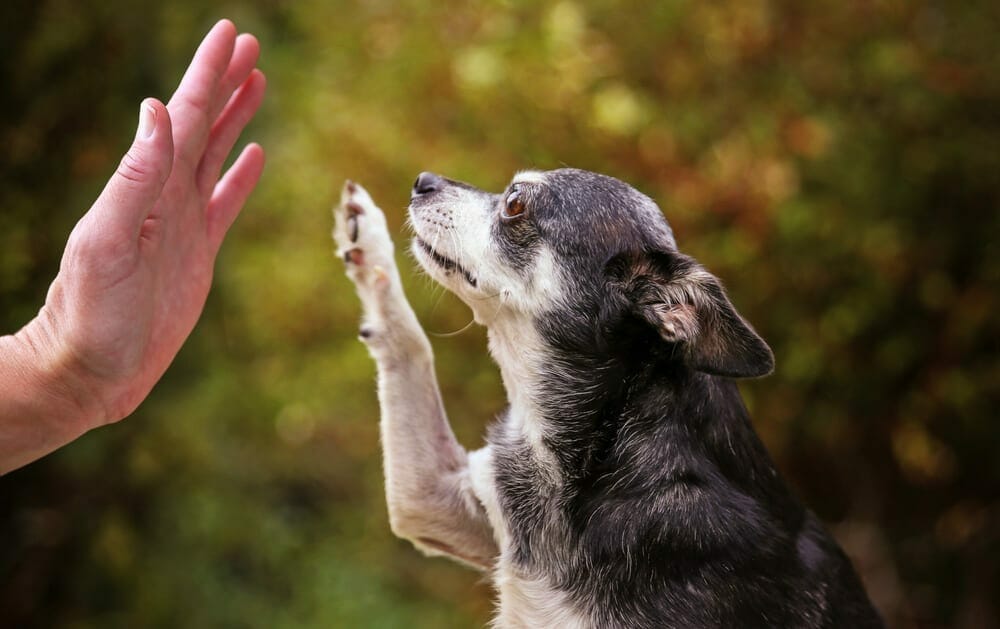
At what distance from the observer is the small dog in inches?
112

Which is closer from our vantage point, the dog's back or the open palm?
the open palm

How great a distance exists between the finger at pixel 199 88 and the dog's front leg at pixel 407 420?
73cm

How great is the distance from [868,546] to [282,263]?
170 inches

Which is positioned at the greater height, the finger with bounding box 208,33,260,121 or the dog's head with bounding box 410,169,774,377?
the finger with bounding box 208,33,260,121

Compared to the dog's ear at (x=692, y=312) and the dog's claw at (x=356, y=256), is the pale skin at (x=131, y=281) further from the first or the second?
the dog's ear at (x=692, y=312)

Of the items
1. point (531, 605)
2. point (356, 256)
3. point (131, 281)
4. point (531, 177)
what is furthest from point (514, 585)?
point (131, 281)

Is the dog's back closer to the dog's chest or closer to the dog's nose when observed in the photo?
the dog's chest

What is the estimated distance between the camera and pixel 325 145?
6234mm

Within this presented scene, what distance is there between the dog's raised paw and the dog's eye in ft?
1.34

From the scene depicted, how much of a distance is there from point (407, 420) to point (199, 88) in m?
1.19

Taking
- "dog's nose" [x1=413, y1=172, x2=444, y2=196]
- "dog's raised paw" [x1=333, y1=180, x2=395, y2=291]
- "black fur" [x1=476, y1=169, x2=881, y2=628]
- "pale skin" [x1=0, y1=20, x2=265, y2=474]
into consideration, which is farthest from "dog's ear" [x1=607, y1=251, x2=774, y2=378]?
"pale skin" [x1=0, y1=20, x2=265, y2=474]

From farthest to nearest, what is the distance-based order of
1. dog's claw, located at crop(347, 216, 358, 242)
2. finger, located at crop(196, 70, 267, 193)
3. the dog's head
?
dog's claw, located at crop(347, 216, 358, 242), the dog's head, finger, located at crop(196, 70, 267, 193)

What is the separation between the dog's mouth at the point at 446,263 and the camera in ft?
10.3

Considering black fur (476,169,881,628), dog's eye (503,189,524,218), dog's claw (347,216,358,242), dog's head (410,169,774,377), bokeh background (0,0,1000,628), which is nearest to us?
black fur (476,169,881,628)
